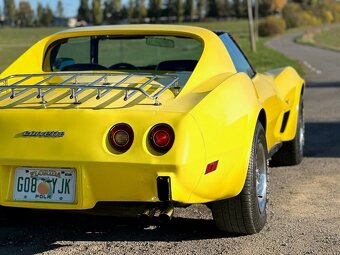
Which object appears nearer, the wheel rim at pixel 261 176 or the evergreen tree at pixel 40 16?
the wheel rim at pixel 261 176

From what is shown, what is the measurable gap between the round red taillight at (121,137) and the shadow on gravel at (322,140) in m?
3.85

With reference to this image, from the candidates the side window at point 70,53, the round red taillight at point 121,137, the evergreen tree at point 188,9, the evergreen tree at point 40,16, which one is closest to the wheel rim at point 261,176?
the round red taillight at point 121,137

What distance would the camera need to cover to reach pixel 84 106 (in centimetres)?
355

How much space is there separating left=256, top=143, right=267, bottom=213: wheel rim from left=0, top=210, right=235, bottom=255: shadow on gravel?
38 centimetres

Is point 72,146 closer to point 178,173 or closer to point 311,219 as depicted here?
point 178,173

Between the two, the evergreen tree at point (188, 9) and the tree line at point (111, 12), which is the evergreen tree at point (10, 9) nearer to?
the tree line at point (111, 12)

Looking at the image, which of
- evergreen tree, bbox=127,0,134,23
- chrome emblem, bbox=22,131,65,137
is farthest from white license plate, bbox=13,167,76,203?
evergreen tree, bbox=127,0,134,23

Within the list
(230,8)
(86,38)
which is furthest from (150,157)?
(230,8)

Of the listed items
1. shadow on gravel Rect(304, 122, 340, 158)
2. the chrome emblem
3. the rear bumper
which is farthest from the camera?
shadow on gravel Rect(304, 122, 340, 158)

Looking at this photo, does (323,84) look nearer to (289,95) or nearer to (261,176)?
(289,95)

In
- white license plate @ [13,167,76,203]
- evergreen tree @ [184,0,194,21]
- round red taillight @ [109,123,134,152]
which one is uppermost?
round red taillight @ [109,123,134,152]

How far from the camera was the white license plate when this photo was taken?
3.43 metres

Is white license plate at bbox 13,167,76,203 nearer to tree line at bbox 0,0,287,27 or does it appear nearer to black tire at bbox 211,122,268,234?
black tire at bbox 211,122,268,234

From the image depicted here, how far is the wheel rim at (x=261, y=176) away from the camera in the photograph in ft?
13.6
